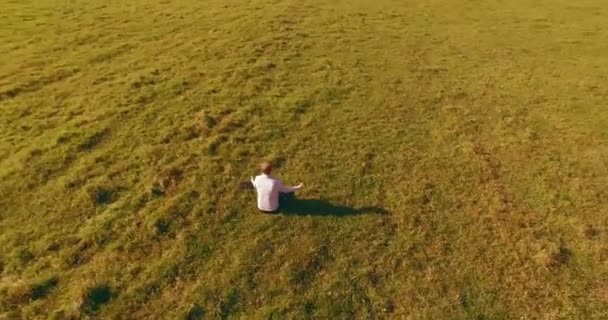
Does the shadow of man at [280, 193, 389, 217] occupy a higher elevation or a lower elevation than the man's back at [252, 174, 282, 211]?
lower

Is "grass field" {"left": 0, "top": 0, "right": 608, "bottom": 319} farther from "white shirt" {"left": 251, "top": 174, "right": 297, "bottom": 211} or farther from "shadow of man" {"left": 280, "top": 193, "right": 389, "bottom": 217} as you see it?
"white shirt" {"left": 251, "top": 174, "right": 297, "bottom": 211}

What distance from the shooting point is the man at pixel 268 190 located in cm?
1469

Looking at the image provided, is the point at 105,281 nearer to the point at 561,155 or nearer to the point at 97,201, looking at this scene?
the point at 97,201

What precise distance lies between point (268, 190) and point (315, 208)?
69.0 inches

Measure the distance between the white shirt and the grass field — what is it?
494 mm

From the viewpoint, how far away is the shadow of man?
1545cm

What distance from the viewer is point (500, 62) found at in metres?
27.1

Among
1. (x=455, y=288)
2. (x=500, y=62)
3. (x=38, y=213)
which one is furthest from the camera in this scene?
(x=500, y=62)

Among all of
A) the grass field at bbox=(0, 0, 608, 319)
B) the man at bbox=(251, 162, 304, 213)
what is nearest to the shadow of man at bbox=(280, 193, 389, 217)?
the grass field at bbox=(0, 0, 608, 319)

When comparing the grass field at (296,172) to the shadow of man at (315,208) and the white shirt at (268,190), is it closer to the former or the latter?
the shadow of man at (315,208)

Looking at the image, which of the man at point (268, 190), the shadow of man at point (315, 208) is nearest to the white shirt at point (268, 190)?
the man at point (268, 190)

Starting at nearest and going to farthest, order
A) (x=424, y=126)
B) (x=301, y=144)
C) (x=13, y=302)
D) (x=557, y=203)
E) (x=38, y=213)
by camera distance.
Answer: (x=13, y=302), (x=38, y=213), (x=557, y=203), (x=301, y=144), (x=424, y=126)

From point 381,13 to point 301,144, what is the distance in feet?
60.0

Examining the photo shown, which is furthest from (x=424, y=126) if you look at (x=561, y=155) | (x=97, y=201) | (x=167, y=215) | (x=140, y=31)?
(x=140, y=31)
